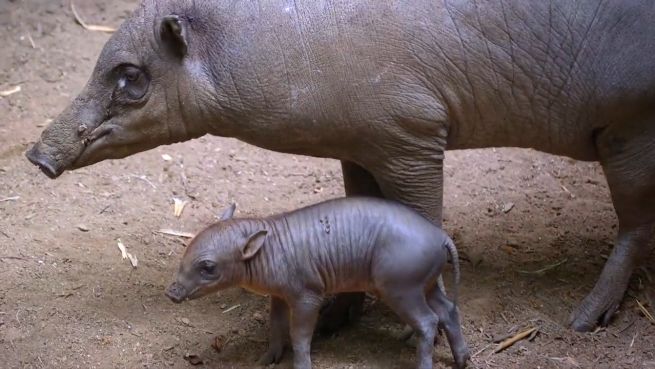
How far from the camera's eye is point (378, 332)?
161 inches

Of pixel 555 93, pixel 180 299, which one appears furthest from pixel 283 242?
pixel 555 93

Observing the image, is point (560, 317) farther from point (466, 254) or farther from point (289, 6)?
point (289, 6)

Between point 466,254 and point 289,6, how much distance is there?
181 centimetres

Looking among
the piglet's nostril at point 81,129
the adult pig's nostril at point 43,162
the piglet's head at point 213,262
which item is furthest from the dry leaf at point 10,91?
the piglet's head at point 213,262

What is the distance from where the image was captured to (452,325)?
3.75 metres

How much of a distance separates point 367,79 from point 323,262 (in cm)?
77

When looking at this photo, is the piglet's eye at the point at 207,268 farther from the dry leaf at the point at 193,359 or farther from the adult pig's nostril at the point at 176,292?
the dry leaf at the point at 193,359

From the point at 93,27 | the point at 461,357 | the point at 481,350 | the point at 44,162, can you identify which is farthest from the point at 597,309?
the point at 93,27

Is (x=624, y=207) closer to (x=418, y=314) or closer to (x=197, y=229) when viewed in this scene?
(x=418, y=314)

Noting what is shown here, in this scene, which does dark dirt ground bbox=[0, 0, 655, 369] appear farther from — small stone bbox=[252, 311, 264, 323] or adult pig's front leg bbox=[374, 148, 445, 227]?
adult pig's front leg bbox=[374, 148, 445, 227]

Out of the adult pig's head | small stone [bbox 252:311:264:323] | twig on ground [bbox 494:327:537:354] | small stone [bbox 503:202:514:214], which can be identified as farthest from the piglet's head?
small stone [bbox 503:202:514:214]

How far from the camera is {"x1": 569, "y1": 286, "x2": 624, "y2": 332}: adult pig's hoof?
4.13 meters

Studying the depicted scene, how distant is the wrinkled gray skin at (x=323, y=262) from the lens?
3.51m

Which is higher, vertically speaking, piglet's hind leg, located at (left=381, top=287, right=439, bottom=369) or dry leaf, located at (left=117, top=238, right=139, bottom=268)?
piglet's hind leg, located at (left=381, top=287, right=439, bottom=369)
